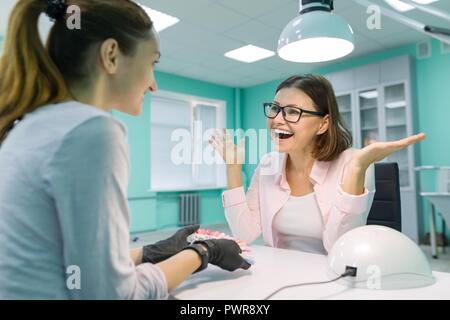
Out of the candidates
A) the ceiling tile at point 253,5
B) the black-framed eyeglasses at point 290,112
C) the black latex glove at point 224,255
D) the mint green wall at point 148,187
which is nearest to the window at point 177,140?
the mint green wall at point 148,187

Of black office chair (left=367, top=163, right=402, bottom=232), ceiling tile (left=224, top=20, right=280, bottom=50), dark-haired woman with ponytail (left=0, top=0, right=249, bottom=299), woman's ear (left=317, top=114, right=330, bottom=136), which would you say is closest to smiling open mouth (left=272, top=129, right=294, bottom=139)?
woman's ear (left=317, top=114, right=330, bottom=136)

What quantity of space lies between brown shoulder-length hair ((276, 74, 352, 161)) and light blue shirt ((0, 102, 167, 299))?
0.98 meters

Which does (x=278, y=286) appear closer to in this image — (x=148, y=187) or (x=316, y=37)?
(x=316, y=37)

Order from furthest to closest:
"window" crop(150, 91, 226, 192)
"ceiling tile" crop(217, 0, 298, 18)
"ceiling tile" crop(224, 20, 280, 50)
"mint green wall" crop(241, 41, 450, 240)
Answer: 1. "window" crop(150, 91, 226, 192)
2. "mint green wall" crop(241, 41, 450, 240)
3. "ceiling tile" crop(224, 20, 280, 50)
4. "ceiling tile" crop(217, 0, 298, 18)

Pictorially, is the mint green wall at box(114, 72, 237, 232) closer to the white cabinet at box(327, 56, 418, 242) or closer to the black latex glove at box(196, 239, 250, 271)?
the white cabinet at box(327, 56, 418, 242)

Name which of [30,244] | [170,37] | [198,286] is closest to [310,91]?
[198,286]

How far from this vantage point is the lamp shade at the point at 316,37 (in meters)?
1.11

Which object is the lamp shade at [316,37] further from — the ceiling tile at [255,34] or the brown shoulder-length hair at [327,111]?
the ceiling tile at [255,34]

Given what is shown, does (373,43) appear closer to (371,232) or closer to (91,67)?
(371,232)

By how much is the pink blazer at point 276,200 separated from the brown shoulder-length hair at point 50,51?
32.3 inches

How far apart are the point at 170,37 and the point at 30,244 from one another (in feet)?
11.7

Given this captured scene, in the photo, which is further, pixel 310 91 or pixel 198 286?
pixel 310 91

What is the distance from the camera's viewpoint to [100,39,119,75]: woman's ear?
1.95 feet
